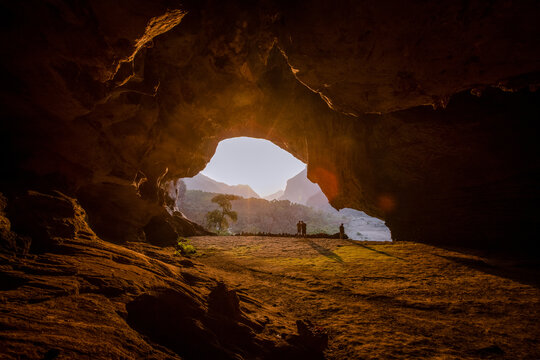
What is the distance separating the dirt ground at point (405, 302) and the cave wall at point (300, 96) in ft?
17.1

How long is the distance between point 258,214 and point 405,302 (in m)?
60.4

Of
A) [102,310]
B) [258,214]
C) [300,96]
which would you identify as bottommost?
[258,214]

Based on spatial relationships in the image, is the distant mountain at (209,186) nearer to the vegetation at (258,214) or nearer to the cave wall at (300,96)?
the vegetation at (258,214)

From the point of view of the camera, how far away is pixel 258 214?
64.6 metres

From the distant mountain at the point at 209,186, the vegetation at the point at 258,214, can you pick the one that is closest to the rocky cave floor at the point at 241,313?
the vegetation at the point at 258,214

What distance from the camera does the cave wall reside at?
14.9 feet

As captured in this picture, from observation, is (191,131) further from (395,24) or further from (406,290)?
(406,290)

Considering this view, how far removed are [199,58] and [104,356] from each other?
10600 mm

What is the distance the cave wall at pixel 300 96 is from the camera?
4.54m

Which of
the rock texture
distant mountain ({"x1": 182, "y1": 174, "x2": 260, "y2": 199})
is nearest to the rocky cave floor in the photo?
the rock texture

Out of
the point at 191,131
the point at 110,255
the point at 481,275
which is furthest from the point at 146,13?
the point at 481,275

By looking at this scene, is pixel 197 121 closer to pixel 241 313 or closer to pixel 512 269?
pixel 241 313

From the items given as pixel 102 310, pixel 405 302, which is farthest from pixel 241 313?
pixel 405 302

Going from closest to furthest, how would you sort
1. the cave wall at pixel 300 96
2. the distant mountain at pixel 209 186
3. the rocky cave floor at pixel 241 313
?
the rocky cave floor at pixel 241 313 → the cave wall at pixel 300 96 → the distant mountain at pixel 209 186
